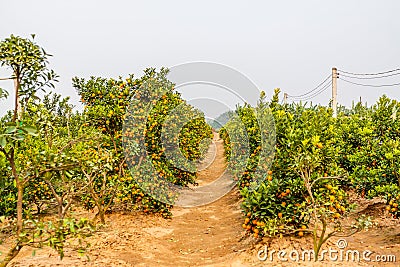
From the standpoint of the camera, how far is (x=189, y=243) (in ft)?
23.1

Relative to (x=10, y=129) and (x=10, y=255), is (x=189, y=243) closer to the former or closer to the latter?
(x=10, y=255)

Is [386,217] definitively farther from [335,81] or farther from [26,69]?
[335,81]

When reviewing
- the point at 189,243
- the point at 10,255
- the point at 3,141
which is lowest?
the point at 189,243

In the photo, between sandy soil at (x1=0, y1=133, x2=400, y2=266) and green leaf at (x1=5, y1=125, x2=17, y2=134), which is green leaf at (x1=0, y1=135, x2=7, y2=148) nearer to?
green leaf at (x1=5, y1=125, x2=17, y2=134)

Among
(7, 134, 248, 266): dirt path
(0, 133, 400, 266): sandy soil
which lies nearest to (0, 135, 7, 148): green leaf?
(0, 133, 400, 266): sandy soil

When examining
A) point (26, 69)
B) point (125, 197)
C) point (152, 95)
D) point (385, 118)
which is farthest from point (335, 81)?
point (26, 69)

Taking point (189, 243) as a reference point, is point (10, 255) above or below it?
above

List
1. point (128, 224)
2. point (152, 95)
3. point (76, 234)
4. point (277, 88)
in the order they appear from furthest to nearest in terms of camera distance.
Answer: point (152, 95)
point (128, 224)
point (277, 88)
point (76, 234)

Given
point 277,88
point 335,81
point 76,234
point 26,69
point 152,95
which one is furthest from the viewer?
point 335,81

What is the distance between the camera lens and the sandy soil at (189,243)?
5168mm

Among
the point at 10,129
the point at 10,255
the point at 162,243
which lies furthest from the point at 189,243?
the point at 10,129

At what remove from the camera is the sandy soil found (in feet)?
17.0

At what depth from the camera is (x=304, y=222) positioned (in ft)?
17.4

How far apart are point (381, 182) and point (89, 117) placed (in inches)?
236
